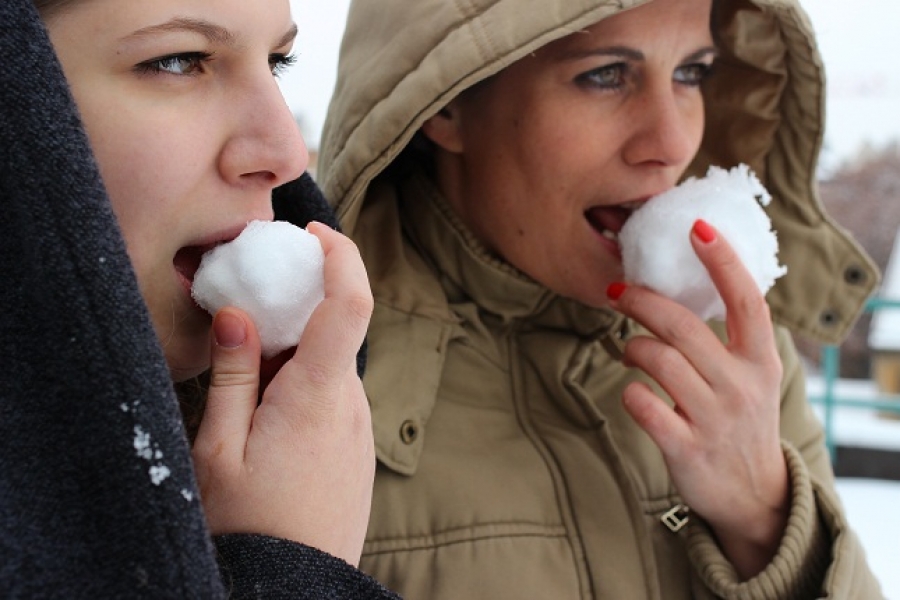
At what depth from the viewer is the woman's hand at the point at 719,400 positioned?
4.46 ft

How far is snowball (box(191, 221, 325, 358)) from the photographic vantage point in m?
0.94

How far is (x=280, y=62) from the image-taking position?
1.10 meters

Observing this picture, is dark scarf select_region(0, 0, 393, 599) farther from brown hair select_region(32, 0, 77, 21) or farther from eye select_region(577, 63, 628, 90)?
eye select_region(577, 63, 628, 90)

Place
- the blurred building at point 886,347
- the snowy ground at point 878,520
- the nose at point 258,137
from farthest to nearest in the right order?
the blurred building at point 886,347
the snowy ground at point 878,520
the nose at point 258,137

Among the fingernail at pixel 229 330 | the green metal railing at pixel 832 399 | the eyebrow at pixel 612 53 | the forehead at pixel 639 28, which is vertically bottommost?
the green metal railing at pixel 832 399

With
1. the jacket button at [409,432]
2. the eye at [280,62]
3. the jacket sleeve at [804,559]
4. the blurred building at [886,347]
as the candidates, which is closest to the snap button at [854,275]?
the jacket sleeve at [804,559]

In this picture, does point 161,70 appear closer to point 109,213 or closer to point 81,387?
point 109,213

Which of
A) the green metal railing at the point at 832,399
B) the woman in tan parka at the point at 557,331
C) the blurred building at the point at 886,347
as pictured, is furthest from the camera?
the blurred building at the point at 886,347

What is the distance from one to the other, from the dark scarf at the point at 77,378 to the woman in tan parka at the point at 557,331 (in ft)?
1.95

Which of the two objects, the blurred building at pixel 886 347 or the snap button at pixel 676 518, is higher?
the snap button at pixel 676 518

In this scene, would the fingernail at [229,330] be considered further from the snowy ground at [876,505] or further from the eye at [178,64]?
the snowy ground at [876,505]

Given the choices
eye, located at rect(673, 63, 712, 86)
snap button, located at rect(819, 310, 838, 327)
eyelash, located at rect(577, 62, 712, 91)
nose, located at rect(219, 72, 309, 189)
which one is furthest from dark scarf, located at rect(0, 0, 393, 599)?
snap button, located at rect(819, 310, 838, 327)

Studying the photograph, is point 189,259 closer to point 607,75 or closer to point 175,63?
point 175,63

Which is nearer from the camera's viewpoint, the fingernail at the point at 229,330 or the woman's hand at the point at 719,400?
the fingernail at the point at 229,330
